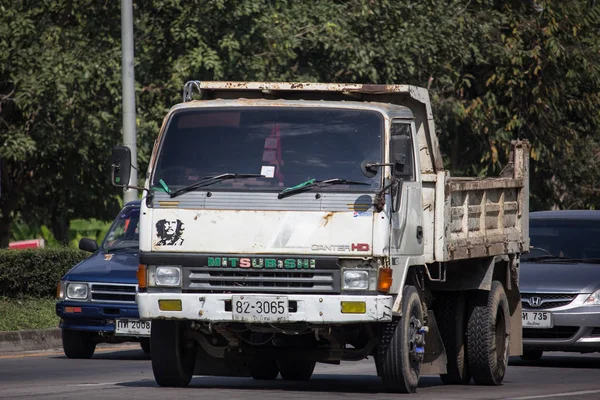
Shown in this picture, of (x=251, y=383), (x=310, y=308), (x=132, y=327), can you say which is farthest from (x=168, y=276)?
(x=132, y=327)

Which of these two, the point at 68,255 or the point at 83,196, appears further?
the point at 83,196

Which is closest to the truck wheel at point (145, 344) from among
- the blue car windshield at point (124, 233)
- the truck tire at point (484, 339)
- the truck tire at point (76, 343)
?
the truck tire at point (76, 343)

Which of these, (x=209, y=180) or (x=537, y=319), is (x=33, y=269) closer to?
(x=537, y=319)

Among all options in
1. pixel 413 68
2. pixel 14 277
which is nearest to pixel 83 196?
pixel 413 68

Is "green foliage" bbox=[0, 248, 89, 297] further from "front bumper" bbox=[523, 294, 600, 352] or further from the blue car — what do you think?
"front bumper" bbox=[523, 294, 600, 352]

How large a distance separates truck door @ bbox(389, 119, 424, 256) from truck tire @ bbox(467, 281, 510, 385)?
1753 millimetres

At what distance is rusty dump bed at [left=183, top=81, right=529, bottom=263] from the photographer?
11.2 metres

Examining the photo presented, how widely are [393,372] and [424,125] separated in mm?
2309

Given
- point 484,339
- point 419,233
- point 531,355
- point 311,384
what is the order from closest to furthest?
point 419,233 < point 311,384 < point 484,339 < point 531,355

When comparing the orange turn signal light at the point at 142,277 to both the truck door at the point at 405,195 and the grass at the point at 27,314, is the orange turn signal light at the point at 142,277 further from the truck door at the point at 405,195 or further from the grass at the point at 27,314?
the grass at the point at 27,314

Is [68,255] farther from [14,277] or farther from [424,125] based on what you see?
[424,125]

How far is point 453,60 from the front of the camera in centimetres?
2758

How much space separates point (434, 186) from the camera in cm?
1136

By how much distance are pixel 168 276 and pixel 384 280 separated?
1634 mm
